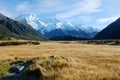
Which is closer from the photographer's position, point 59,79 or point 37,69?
point 59,79

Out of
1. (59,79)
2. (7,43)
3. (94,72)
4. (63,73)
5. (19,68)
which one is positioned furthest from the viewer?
(7,43)

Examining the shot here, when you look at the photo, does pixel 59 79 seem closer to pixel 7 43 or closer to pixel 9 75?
pixel 9 75

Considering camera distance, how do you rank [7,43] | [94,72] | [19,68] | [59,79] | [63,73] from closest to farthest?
[59,79] → [63,73] → [94,72] → [19,68] → [7,43]

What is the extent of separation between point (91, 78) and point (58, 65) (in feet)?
15.0

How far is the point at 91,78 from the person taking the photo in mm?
22875

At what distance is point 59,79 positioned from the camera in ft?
72.4

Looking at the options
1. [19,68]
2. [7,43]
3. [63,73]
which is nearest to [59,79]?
[63,73]

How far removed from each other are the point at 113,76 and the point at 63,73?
159 inches

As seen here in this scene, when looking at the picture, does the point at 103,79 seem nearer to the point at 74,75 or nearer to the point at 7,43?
the point at 74,75

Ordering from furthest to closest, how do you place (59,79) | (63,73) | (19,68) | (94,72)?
(19,68)
(94,72)
(63,73)
(59,79)

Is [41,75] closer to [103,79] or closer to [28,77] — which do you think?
[28,77]

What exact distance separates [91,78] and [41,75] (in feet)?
12.8

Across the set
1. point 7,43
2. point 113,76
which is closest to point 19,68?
point 113,76

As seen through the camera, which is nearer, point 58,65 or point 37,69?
point 37,69
